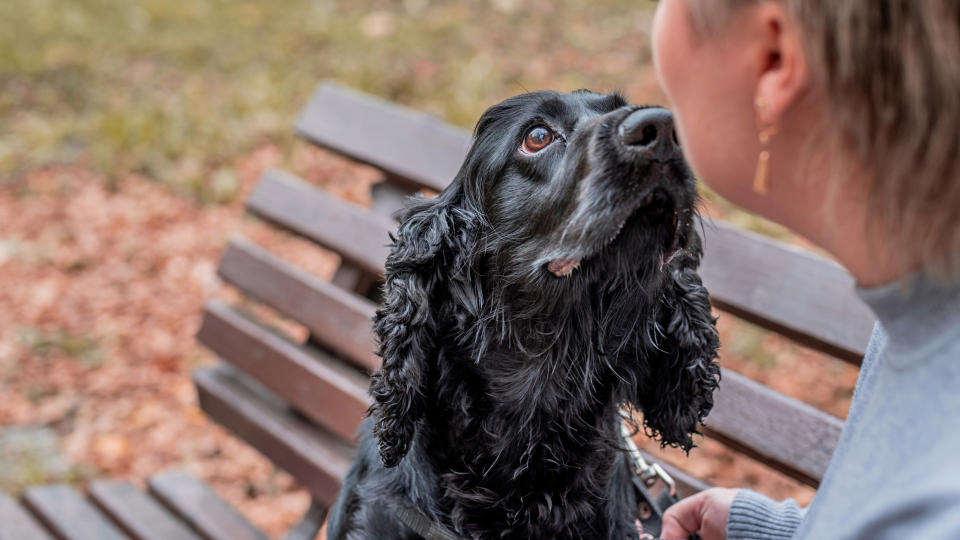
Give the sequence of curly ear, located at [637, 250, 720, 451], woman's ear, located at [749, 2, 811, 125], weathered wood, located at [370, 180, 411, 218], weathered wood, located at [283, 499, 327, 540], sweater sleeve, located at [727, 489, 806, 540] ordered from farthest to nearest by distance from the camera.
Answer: weathered wood, located at [370, 180, 411, 218]
weathered wood, located at [283, 499, 327, 540]
curly ear, located at [637, 250, 720, 451]
sweater sleeve, located at [727, 489, 806, 540]
woman's ear, located at [749, 2, 811, 125]

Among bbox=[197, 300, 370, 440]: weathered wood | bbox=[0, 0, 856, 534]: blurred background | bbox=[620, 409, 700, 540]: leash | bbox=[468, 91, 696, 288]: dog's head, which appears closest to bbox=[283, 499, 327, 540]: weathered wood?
bbox=[197, 300, 370, 440]: weathered wood

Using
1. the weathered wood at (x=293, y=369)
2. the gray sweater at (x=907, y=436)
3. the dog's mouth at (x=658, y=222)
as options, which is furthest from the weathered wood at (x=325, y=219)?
the gray sweater at (x=907, y=436)

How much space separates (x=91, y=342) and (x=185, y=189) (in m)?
1.74

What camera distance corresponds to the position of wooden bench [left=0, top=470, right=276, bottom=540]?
11.3 ft

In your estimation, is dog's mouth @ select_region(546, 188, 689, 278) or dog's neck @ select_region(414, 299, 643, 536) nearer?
dog's mouth @ select_region(546, 188, 689, 278)

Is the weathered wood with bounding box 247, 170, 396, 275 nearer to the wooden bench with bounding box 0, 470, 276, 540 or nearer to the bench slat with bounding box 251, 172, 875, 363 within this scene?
the wooden bench with bounding box 0, 470, 276, 540

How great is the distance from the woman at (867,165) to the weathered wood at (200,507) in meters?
2.52

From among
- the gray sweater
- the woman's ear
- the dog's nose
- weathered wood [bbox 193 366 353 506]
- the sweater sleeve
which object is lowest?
weathered wood [bbox 193 366 353 506]

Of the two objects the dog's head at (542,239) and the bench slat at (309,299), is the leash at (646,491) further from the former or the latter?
the bench slat at (309,299)

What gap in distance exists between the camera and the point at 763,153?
138cm

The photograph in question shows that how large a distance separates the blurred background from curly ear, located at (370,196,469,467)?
2185 millimetres

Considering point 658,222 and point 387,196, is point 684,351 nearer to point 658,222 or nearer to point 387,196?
point 658,222

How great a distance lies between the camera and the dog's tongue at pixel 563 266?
2.04 meters

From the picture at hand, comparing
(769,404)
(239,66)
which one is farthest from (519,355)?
(239,66)
